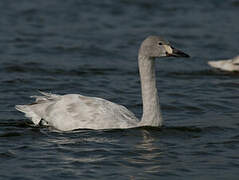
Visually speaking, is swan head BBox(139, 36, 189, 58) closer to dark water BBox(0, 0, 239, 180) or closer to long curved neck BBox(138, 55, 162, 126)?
long curved neck BBox(138, 55, 162, 126)

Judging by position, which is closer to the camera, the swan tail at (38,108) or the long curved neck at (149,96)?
the long curved neck at (149,96)

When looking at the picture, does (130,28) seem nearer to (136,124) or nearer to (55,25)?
(55,25)

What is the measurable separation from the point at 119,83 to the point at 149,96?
4027 mm

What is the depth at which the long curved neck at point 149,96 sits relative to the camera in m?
10.5

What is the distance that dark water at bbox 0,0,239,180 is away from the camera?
9.10 metres

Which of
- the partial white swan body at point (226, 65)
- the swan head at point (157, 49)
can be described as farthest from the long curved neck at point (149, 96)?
the partial white swan body at point (226, 65)

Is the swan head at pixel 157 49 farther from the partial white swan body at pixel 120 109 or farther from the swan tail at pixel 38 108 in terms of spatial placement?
the swan tail at pixel 38 108

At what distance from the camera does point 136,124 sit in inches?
416

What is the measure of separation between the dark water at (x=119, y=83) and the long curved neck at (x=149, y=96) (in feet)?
0.55

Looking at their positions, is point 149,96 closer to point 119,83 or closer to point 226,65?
point 119,83

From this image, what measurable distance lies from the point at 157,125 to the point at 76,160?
1913 millimetres

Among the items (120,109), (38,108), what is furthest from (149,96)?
(38,108)

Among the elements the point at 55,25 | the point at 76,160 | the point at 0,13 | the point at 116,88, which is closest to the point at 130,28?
the point at 55,25

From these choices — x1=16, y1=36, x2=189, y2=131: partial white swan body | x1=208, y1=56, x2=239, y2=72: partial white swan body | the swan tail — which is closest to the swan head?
x1=16, y1=36, x2=189, y2=131: partial white swan body
